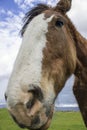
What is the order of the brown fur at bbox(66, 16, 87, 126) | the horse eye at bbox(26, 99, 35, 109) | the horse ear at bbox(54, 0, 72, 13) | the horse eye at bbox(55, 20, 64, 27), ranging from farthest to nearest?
the brown fur at bbox(66, 16, 87, 126) < the horse ear at bbox(54, 0, 72, 13) < the horse eye at bbox(55, 20, 64, 27) < the horse eye at bbox(26, 99, 35, 109)

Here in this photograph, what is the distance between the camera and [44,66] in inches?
231

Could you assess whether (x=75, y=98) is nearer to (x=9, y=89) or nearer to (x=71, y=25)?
(x=71, y=25)

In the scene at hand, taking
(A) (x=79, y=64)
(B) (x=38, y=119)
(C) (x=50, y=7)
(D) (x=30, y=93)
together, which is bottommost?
(B) (x=38, y=119)

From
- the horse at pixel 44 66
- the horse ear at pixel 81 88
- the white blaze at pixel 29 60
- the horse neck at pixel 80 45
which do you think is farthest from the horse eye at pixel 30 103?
the horse neck at pixel 80 45

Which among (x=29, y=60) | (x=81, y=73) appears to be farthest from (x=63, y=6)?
(x=29, y=60)

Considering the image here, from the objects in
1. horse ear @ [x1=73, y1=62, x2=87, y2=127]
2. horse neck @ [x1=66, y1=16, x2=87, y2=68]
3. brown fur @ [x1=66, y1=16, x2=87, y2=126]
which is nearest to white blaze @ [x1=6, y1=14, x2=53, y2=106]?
horse neck @ [x1=66, y1=16, x2=87, y2=68]

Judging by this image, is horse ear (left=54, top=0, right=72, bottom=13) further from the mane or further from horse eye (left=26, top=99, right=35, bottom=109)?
horse eye (left=26, top=99, right=35, bottom=109)

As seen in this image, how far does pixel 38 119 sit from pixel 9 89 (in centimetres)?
64

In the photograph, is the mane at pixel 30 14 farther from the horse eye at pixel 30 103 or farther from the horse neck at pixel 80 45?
the horse eye at pixel 30 103

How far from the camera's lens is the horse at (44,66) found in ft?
17.3

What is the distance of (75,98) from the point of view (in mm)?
7359

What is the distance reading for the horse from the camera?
5277 millimetres

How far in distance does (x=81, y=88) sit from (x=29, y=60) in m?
1.91

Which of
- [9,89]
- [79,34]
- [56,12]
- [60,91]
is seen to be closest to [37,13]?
[56,12]
